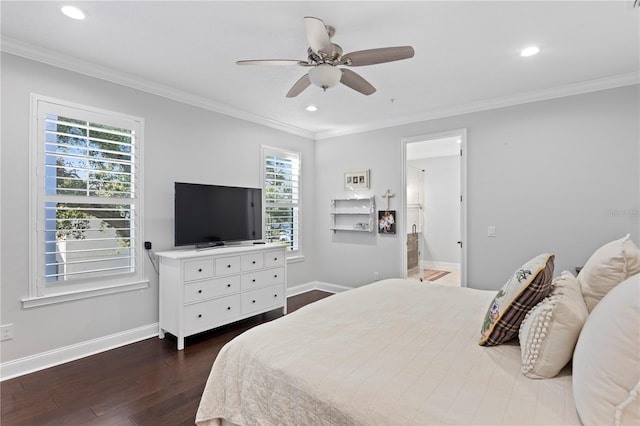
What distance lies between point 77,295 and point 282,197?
2.74m

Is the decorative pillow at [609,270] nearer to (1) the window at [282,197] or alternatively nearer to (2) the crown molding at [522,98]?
(2) the crown molding at [522,98]

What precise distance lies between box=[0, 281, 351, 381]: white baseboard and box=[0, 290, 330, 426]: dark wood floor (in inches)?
2.5

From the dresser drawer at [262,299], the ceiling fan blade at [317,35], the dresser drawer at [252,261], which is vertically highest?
the ceiling fan blade at [317,35]

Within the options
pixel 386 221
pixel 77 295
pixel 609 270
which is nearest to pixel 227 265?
pixel 77 295

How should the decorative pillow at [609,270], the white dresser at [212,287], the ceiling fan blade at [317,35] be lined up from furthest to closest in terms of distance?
the white dresser at [212,287] → the ceiling fan blade at [317,35] → the decorative pillow at [609,270]

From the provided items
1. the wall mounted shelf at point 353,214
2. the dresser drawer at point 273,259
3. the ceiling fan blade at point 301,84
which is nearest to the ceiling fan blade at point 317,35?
the ceiling fan blade at point 301,84

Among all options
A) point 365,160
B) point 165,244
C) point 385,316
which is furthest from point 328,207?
point 385,316

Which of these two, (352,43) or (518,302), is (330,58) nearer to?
(352,43)

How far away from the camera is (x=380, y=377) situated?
1.21m

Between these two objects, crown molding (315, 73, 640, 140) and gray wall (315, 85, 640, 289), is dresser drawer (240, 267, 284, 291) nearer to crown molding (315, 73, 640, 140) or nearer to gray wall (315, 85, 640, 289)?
gray wall (315, 85, 640, 289)

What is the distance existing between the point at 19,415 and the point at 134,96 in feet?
9.07

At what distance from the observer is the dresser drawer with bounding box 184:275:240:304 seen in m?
3.10

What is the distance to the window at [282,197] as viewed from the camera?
463 centimetres

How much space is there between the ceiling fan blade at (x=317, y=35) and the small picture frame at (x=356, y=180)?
2860 mm
